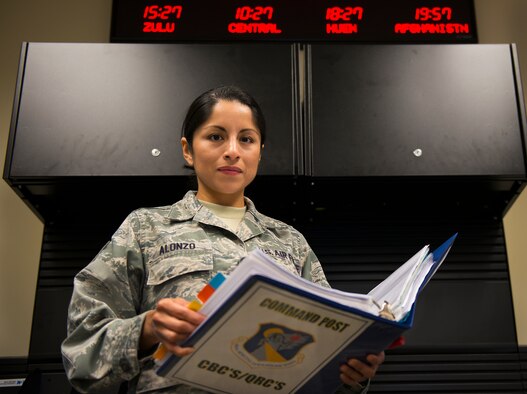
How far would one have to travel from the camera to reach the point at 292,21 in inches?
99.3

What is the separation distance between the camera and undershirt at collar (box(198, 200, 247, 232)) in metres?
1.36

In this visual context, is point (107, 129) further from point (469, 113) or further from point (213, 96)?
point (469, 113)

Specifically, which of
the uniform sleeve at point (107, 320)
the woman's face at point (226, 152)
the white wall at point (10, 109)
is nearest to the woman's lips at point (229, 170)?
the woman's face at point (226, 152)

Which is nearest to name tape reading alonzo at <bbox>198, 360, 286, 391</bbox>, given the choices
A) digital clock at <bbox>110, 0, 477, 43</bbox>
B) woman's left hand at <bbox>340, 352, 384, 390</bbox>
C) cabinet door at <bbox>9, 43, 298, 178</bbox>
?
woman's left hand at <bbox>340, 352, 384, 390</bbox>

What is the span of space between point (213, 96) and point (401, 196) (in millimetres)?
860

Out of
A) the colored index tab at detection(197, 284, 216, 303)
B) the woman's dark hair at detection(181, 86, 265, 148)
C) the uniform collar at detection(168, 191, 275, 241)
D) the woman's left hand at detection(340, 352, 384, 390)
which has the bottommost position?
the woman's left hand at detection(340, 352, 384, 390)

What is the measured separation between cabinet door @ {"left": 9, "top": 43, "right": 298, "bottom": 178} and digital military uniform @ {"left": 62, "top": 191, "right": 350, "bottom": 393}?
47 cm

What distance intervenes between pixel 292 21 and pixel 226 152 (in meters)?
1.36

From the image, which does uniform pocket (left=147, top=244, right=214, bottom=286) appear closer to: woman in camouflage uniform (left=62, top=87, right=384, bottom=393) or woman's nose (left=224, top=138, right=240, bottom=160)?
woman in camouflage uniform (left=62, top=87, right=384, bottom=393)

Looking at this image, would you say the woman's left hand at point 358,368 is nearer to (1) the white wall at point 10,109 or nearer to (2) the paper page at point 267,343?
(2) the paper page at point 267,343

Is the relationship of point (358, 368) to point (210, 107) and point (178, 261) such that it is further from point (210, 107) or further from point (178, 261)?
point (210, 107)

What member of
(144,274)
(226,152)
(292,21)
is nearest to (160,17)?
(292,21)

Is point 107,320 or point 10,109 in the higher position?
point 10,109

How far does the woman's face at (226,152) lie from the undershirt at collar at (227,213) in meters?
0.02
